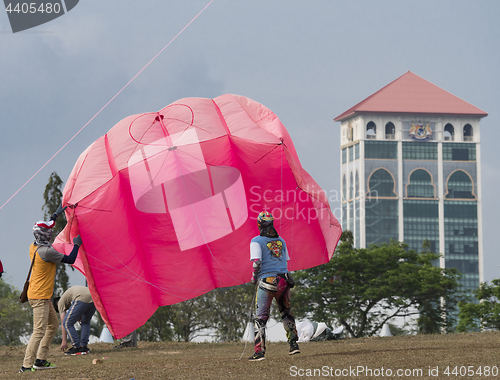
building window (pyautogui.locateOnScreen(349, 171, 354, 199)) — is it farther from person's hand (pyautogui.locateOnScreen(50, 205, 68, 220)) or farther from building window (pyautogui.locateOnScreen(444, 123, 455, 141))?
person's hand (pyautogui.locateOnScreen(50, 205, 68, 220))

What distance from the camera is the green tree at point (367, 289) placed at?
35688 millimetres

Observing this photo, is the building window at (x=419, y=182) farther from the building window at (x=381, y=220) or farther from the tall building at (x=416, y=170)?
the building window at (x=381, y=220)

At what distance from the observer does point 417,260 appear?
38.8m

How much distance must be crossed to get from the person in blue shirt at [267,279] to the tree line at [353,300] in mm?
23700

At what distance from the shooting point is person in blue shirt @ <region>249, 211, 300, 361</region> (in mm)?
8602

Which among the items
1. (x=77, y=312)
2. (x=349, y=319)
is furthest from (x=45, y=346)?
(x=349, y=319)

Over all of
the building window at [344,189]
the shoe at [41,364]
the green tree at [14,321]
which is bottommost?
the green tree at [14,321]

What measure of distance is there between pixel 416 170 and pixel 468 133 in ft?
50.5

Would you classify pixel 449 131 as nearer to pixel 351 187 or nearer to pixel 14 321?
pixel 351 187

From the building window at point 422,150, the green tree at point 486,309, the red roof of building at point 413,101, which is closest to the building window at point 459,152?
the building window at point 422,150

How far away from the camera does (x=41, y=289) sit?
9.15 m

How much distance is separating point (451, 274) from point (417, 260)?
2294mm

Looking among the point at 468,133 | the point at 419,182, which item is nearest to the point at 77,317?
the point at 419,182

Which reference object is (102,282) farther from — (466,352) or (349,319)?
(349,319)
